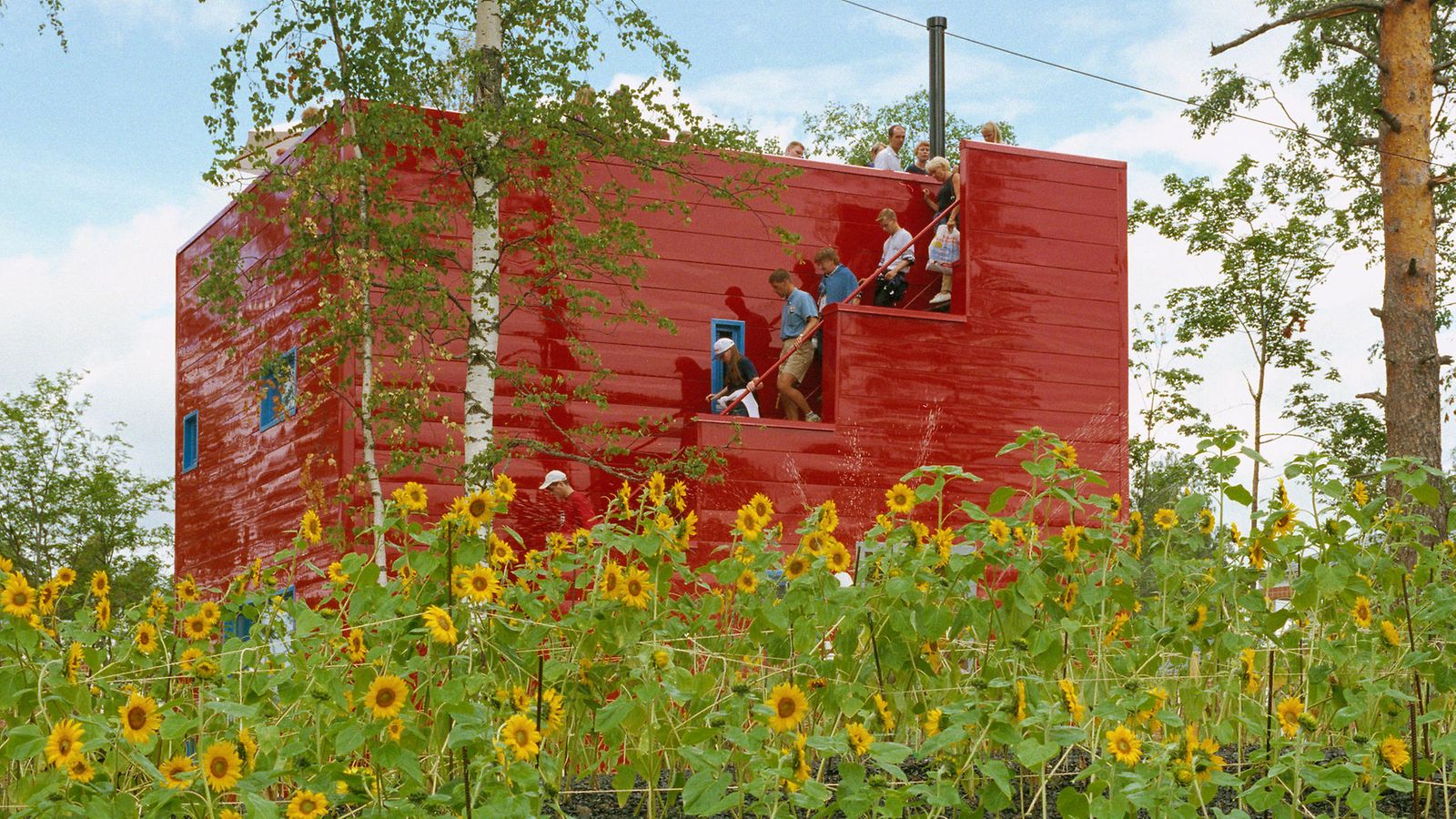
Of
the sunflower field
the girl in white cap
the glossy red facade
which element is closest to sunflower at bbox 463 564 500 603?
the sunflower field

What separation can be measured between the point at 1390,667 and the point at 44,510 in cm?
3216

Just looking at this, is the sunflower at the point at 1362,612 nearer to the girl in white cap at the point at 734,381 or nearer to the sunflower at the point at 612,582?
the sunflower at the point at 612,582

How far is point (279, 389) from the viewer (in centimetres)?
1280

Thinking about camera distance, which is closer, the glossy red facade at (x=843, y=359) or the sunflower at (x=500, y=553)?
the sunflower at (x=500, y=553)

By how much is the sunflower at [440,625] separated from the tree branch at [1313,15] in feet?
45.8

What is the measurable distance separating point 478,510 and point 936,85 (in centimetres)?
Answer: 1765

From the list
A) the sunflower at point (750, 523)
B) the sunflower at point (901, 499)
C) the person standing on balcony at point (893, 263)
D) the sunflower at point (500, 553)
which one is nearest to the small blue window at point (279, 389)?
the person standing on balcony at point (893, 263)

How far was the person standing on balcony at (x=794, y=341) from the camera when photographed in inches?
522

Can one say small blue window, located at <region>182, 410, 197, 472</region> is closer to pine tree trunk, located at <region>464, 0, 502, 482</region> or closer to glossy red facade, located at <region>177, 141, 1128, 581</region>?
glossy red facade, located at <region>177, 141, 1128, 581</region>

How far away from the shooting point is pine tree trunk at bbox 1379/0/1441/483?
52.6 feet

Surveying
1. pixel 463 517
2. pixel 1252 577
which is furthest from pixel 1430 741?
pixel 463 517

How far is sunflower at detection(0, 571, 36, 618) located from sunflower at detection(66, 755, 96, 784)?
2.64ft

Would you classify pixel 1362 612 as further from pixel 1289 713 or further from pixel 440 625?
pixel 440 625

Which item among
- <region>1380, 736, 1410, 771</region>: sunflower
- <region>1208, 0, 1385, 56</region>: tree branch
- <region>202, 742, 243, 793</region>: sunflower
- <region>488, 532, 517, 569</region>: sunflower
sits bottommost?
<region>1380, 736, 1410, 771</region>: sunflower
